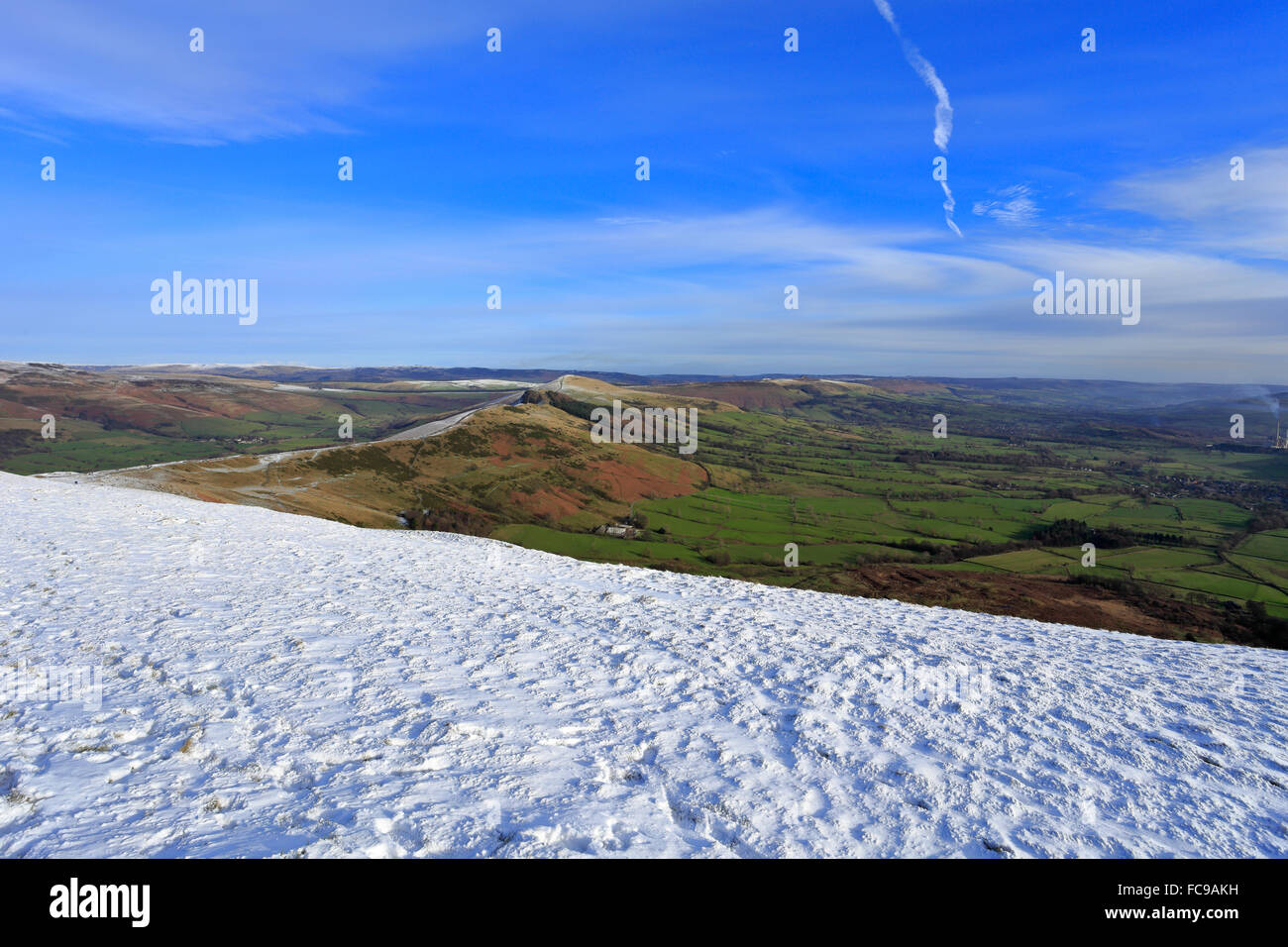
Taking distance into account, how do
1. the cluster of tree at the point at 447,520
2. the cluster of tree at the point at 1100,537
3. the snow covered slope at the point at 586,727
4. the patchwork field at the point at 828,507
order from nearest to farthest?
the snow covered slope at the point at 586,727 → the patchwork field at the point at 828,507 → the cluster of tree at the point at 447,520 → the cluster of tree at the point at 1100,537

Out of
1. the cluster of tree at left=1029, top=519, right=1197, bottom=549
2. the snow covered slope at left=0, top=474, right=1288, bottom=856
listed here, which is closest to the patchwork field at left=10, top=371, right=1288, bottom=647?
the cluster of tree at left=1029, top=519, right=1197, bottom=549

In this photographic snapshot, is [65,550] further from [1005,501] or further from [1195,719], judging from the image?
[1005,501]

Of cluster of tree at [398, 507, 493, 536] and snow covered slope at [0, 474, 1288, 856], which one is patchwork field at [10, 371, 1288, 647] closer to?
cluster of tree at [398, 507, 493, 536]

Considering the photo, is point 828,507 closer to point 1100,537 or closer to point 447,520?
point 1100,537

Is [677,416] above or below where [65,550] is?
above

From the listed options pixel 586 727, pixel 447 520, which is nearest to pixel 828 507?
pixel 447 520

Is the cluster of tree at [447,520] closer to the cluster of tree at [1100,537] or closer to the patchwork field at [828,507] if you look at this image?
the patchwork field at [828,507]

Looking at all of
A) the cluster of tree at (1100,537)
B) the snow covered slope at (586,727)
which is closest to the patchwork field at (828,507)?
the cluster of tree at (1100,537)
